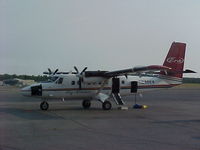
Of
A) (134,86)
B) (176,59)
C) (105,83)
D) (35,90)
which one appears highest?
(176,59)

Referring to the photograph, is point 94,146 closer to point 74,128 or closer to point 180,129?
point 74,128

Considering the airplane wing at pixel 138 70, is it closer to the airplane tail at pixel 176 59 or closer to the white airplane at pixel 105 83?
the white airplane at pixel 105 83

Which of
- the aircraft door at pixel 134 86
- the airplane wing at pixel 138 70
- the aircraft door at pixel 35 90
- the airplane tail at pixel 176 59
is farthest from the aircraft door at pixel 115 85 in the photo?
the aircraft door at pixel 35 90

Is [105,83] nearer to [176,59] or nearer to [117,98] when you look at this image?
[117,98]

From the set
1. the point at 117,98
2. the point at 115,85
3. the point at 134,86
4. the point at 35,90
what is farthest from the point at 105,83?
the point at 35,90

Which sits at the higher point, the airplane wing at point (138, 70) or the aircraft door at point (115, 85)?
the airplane wing at point (138, 70)

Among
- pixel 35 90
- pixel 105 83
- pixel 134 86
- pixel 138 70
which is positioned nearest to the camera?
pixel 138 70

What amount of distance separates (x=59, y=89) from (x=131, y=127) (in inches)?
391

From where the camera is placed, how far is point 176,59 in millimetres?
25828

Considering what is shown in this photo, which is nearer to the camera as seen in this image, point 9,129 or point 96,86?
point 9,129

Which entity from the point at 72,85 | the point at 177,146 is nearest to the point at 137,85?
the point at 72,85

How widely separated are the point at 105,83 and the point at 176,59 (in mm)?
6551

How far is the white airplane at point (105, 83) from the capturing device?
2198 cm

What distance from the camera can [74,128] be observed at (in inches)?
518
